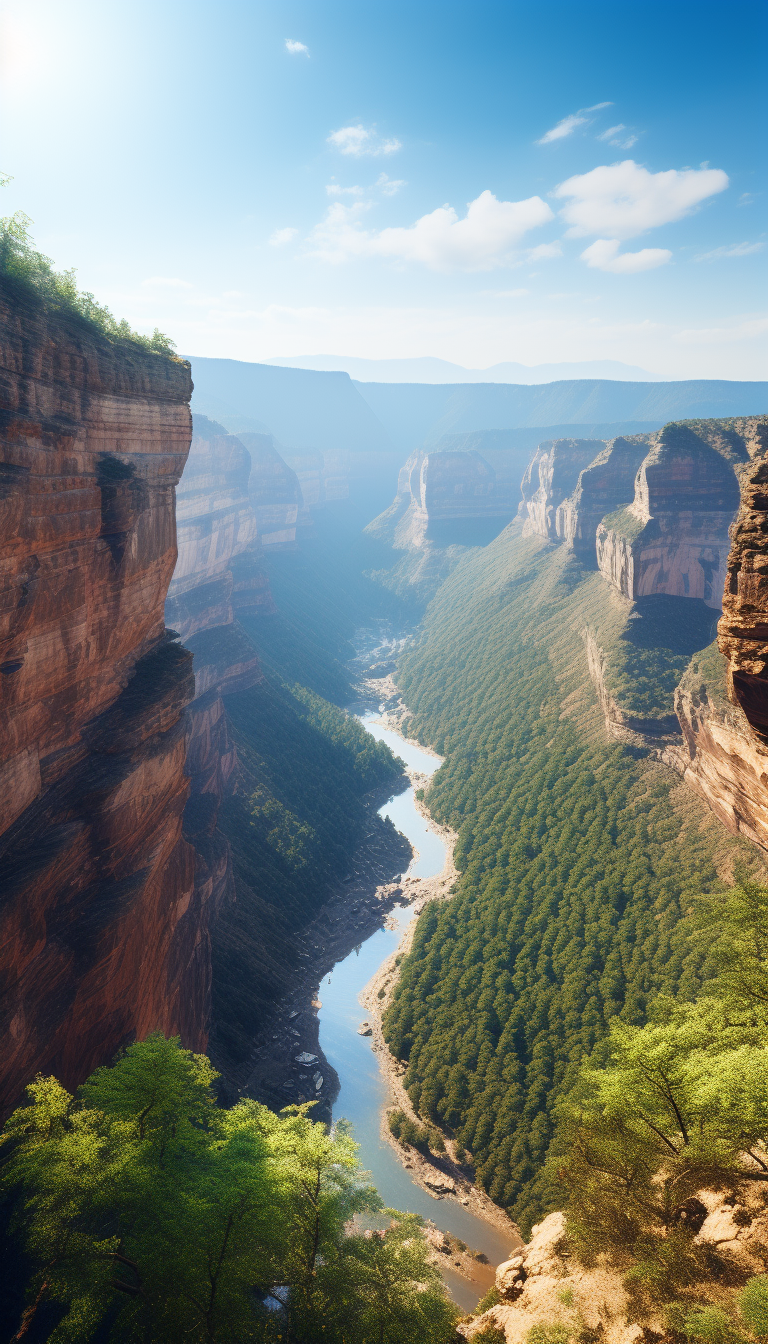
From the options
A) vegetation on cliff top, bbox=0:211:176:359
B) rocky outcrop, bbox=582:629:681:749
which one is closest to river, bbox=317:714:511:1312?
rocky outcrop, bbox=582:629:681:749

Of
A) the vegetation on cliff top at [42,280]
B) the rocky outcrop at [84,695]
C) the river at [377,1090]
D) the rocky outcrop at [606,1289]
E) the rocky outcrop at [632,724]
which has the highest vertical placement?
the vegetation on cliff top at [42,280]

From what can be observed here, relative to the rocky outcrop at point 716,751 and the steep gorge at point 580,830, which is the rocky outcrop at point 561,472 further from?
the rocky outcrop at point 716,751

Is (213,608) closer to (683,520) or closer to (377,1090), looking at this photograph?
(683,520)

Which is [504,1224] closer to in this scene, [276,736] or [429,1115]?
[429,1115]

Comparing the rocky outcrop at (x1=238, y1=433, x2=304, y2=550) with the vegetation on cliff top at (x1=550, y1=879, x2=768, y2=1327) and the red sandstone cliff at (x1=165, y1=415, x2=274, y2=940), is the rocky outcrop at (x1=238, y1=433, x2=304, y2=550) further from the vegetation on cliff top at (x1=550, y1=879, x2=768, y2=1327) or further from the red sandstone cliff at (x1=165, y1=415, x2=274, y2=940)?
the vegetation on cliff top at (x1=550, y1=879, x2=768, y2=1327)

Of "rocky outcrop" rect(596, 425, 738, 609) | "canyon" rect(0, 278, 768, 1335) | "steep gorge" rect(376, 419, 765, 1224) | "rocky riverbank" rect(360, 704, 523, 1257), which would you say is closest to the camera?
"canyon" rect(0, 278, 768, 1335)

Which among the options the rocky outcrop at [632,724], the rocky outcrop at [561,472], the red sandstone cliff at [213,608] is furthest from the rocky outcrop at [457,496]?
the rocky outcrop at [632,724]
